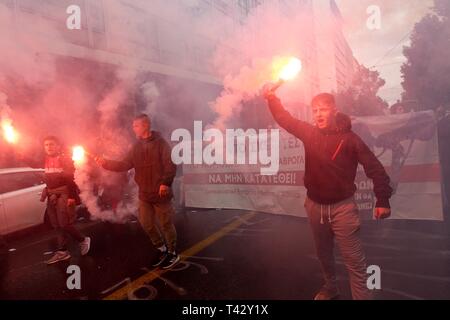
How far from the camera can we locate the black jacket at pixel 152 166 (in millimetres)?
3521

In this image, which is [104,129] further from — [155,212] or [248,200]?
[155,212]

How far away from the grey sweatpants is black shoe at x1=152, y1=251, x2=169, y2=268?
1.69 metres

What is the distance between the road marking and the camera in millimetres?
2984

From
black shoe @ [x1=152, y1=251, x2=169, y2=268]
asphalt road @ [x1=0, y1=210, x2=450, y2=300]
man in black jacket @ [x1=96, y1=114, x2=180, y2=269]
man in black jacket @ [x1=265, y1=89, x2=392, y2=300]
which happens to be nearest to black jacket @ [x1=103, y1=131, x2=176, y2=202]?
man in black jacket @ [x1=96, y1=114, x2=180, y2=269]

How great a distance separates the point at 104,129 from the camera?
28.4ft

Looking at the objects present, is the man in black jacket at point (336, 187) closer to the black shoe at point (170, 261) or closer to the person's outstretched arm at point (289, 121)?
the person's outstretched arm at point (289, 121)

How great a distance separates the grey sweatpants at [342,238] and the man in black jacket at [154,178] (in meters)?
1.60

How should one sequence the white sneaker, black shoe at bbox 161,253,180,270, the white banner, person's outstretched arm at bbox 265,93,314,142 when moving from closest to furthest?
person's outstretched arm at bbox 265,93,314,142 → black shoe at bbox 161,253,180,270 → the white sneaker → the white banner

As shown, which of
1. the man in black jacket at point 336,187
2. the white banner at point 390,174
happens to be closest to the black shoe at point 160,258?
the man in black jacket at point 336,187

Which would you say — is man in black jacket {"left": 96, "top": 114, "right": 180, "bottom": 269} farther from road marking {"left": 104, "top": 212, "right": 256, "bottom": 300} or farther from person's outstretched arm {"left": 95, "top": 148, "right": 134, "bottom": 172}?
road marking {"left": 104, "top": 212, "right": 256, "bottom": 300}

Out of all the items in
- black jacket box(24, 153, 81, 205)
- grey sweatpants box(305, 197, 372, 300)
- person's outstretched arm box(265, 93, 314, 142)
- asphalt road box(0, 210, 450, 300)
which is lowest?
asphalt road box(0, 210, 450, 300)

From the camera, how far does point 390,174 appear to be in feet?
14.7

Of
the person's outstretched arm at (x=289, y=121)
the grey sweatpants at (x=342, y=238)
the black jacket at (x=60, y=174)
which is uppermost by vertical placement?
the person's outstretched arm at (x=289, y=121)

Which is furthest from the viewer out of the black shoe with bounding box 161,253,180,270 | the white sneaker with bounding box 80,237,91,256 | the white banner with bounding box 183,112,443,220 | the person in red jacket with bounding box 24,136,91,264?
the white banner with bounding box 183,112,443,220
